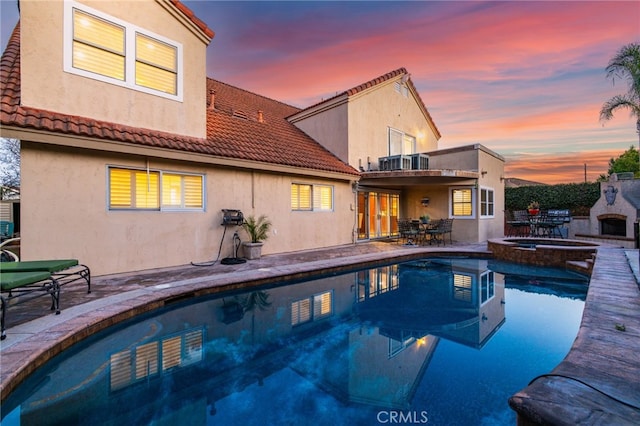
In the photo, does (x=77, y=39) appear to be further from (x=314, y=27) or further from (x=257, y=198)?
(x=314, y=27)

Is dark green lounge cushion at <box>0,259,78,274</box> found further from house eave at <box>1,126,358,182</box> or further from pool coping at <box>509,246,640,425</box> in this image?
pool coping at <box>509,246,640,425</box>

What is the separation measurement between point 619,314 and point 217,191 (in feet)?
27.3

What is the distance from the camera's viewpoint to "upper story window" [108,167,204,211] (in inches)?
262

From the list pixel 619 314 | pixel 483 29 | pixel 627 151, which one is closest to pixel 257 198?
pixel 619 314

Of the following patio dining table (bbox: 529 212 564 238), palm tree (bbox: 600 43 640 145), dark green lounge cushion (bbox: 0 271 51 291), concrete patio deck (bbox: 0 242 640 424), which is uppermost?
palm tree (bbox: 600 43 640 145)

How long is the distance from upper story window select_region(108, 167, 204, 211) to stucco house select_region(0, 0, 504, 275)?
27mm

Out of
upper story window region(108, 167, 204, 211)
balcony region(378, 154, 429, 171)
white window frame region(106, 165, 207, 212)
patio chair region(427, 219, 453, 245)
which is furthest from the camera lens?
balcony region(378, 154, 429, 171)

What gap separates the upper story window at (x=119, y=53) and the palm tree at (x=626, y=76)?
16.3 meters

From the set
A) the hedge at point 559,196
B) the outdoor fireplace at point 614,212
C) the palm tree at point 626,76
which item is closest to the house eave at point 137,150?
the palm tree at point 626,76

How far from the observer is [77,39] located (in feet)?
20.4

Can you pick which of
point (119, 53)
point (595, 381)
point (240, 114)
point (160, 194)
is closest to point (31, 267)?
point (160, 194)

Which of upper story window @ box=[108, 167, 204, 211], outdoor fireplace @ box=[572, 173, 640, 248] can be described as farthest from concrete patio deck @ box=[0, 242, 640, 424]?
outdoor fireplace @ box=[572, 173, 640, 248]

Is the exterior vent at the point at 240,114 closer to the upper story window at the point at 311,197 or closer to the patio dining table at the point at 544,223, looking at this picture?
the upper story window at the point at 311,197

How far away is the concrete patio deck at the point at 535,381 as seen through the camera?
170 cm
